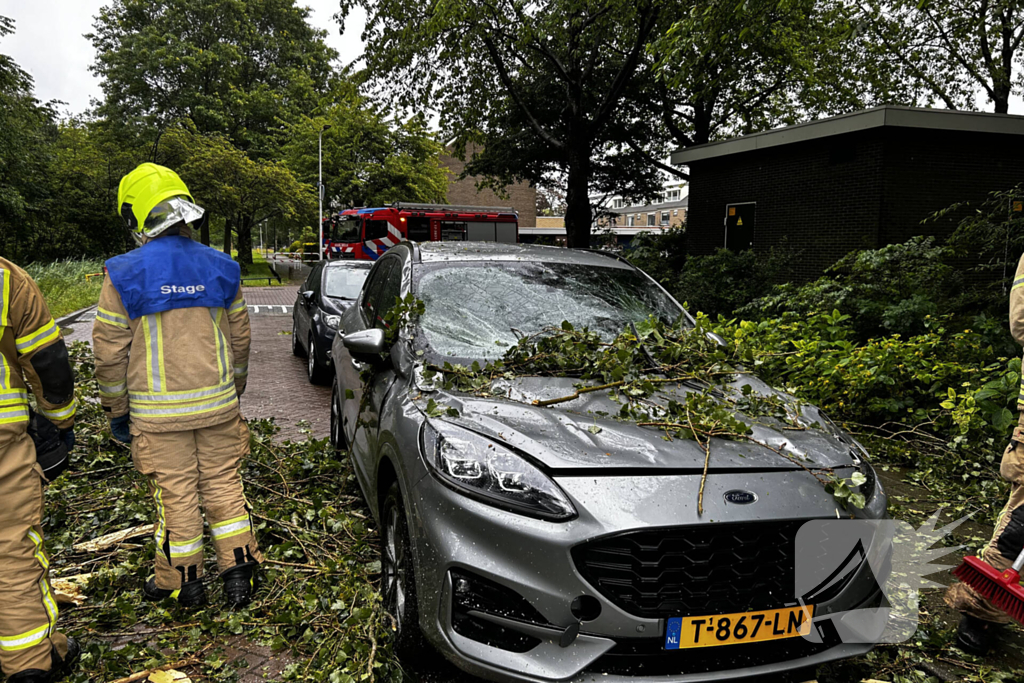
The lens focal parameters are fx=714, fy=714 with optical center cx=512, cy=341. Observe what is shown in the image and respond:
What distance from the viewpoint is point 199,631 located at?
3072mm

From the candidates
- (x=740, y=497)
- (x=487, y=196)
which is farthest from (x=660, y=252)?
(x=487, y=196)

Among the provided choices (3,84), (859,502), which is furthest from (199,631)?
(3,84)

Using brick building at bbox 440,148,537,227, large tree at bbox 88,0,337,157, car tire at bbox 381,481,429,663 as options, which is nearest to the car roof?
car tire at bbox 381,481,429,663

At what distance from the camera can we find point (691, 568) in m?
2.18

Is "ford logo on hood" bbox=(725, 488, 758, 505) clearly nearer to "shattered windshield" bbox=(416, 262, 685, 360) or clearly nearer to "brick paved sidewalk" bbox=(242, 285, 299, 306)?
"shattered windshield" bbox=(416, 262, 685, 360)

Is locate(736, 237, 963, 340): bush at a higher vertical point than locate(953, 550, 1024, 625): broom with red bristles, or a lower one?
higher

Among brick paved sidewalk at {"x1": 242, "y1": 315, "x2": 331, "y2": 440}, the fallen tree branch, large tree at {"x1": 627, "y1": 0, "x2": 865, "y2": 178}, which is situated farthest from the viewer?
large tree at {"x1": 627, "y1": 0, "x2": 865, "y2": 178}

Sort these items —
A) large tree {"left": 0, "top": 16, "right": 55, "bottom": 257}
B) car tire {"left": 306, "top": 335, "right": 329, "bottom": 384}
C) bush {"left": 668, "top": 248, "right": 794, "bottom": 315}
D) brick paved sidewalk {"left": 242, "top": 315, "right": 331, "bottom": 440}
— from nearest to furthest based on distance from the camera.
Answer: brick paved sidewalk {"left": 242, "top": 315, "right": 331, "bottom": 440}
car tire {"left": 306, "top": 335, "right": 329, "bottom": 384}
bush {"left": 668, "top": 248, "right": 794, "bottom": 315}
large tree {"left": 0, "top": 16, "right": 55, "bottom": 257}

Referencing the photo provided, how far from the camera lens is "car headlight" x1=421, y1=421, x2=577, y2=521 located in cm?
223

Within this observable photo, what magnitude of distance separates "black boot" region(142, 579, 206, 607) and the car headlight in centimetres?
149

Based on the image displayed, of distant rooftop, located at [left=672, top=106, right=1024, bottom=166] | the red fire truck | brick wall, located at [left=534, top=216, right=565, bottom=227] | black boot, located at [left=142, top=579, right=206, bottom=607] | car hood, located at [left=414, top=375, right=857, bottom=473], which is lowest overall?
black boot, located at [left=142, top=579, right=206, bottom=607]

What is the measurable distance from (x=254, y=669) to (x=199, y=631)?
15.9 inches

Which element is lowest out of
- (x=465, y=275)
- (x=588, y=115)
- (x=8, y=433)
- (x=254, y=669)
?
(x=254, y=669)

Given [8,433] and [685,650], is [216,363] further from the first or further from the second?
[685,650]
